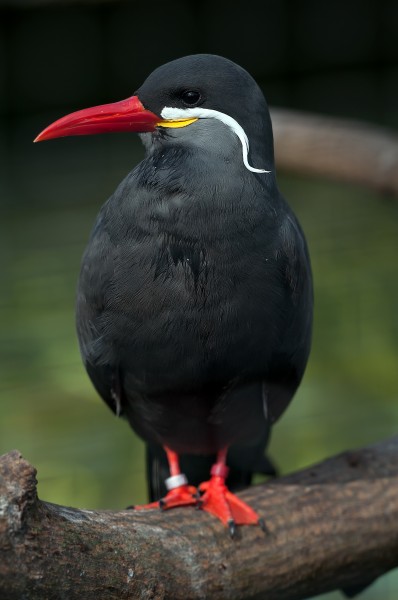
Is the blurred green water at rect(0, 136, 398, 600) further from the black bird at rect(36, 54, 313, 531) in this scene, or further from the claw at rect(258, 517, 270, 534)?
the black bird at rect(36, 54, 313, 531)

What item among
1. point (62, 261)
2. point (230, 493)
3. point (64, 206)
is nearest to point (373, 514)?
point (230, 493)

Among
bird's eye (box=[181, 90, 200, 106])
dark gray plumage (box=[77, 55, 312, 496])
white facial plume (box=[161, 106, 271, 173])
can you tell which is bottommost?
dark gray plumage (box=[77, 55, 312, 496])

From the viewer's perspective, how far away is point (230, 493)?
81.7 inches

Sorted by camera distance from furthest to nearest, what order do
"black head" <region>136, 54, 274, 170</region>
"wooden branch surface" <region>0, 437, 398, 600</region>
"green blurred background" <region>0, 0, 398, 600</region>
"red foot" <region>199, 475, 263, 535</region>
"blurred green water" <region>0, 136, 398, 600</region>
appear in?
"green blurred background" <region>0, 0, 398, 600</region> → "blurred green water" <region>0, 136, 398, 600</region> → "red foot" <region>199, 475, 263, 535</region> → "black head" <region>136, 54, 274, 170</region> → "wooden branch surface" <region>0, 437, 398, 600</region>

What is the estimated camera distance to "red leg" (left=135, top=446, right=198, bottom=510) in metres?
2.04

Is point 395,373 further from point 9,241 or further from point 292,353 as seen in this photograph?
point 292,353

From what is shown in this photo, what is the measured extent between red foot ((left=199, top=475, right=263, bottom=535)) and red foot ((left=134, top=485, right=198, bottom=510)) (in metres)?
0.02

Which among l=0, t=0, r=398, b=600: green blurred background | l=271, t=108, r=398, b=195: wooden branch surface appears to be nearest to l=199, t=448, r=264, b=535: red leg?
l=271, t=108, r=398, b=195: wooden branch surface

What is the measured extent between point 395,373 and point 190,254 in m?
2.40

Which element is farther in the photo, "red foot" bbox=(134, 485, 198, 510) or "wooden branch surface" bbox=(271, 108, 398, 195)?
"wooden branch surface" bbox=(271, 108, 398, 195)

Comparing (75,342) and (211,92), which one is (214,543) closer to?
(211,92)

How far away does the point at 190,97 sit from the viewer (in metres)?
1.84

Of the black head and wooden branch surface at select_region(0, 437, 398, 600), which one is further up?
the black head

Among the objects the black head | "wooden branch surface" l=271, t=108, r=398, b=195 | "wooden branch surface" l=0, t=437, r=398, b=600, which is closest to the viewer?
"wooden branch surface" l=0, t=437, r=398, b=600
